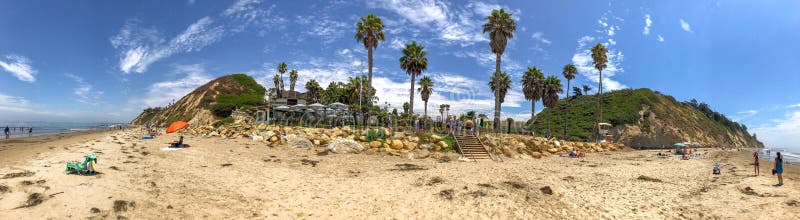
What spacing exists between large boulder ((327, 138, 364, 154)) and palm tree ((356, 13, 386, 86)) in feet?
56.1

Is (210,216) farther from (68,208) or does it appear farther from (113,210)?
(68,208)

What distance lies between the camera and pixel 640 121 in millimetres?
67875

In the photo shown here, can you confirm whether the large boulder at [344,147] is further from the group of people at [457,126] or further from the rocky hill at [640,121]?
the rocky hill at [640,121]

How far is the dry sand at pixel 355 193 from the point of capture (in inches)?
331

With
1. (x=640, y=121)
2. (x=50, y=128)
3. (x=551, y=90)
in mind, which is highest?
(x=551, y=90)

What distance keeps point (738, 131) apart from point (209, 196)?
143 m

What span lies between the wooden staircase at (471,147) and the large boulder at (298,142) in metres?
10.5

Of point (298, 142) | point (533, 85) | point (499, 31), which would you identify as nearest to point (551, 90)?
point (533, 85)

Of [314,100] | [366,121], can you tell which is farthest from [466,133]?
[314,100]

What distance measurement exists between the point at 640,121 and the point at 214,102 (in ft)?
294

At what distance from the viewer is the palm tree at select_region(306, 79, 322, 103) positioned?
2448 inches

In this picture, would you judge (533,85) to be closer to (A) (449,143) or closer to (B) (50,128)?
(A) (449,143)

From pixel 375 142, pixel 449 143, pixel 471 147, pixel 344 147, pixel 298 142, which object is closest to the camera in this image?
pixel 344 147

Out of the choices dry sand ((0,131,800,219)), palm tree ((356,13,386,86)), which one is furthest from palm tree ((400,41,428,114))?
dry sand ((0,131,800,219))
